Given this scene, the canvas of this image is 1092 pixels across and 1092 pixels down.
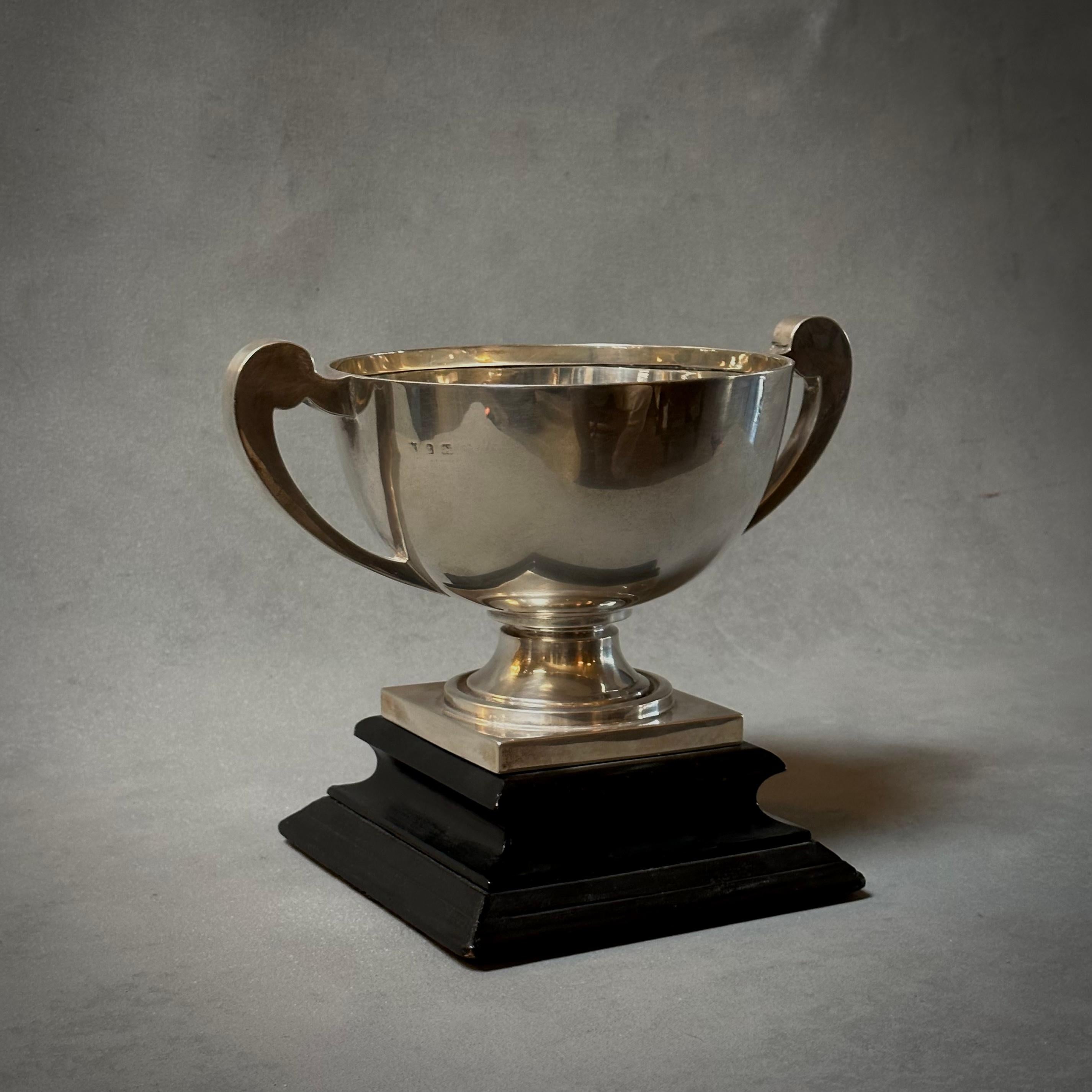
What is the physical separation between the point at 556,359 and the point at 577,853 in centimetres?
56

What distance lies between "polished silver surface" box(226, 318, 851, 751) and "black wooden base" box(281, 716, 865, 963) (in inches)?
2.4

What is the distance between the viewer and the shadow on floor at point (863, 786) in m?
1.76

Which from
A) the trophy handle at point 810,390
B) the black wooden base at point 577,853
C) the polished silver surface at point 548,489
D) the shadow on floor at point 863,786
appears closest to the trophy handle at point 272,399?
the polished silver surface at point 548,489

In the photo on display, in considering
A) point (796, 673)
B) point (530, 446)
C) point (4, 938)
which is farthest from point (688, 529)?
point (796, 673)

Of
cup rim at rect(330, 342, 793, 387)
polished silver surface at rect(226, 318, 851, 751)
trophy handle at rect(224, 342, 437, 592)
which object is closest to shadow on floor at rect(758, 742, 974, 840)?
polished silver surface at rect(226, 318, 851, 751)

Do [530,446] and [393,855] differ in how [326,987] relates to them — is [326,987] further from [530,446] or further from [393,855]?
[530,446]

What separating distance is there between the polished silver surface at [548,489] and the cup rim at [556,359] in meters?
0.03

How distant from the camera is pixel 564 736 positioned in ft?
4.85

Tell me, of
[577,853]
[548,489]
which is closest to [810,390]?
[548,489]

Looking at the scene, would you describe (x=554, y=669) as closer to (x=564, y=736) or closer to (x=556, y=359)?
(x=564, y=736)

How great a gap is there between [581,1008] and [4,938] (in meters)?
0.54

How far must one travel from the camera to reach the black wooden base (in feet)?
4.68

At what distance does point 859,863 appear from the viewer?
1.63 m

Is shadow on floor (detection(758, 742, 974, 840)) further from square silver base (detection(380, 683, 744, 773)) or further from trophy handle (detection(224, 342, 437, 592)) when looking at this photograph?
trophy handle (detection(224, 342, 437, 592))
